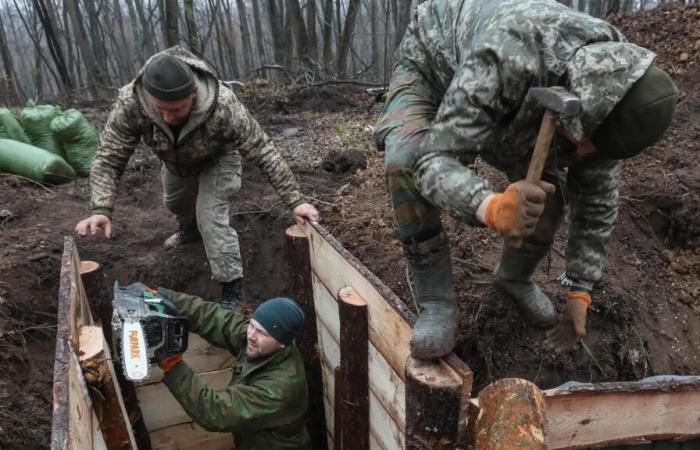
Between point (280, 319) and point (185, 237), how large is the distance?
5.55ft

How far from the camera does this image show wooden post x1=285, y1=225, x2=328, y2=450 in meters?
3.31

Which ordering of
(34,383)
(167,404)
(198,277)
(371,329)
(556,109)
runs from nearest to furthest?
(556,109)
(371,329)
(34,383)
(167,404)
(198,277)

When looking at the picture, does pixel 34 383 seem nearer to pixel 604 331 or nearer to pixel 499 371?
pixel 499 371

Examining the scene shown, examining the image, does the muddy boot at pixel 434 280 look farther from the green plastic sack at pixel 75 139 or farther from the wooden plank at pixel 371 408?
the green plastic sack at pixel 75 139

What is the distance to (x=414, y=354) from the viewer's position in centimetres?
184

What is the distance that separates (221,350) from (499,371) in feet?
5.87

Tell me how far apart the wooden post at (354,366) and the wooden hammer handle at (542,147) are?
107cm

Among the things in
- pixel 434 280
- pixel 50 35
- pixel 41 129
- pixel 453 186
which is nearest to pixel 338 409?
pixel 434 280

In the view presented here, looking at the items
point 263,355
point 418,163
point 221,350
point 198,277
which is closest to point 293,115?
point 198,277

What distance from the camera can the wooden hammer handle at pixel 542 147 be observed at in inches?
59.7

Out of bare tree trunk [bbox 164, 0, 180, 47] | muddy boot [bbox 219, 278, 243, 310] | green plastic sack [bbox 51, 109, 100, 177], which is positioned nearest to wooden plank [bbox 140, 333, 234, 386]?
muddy boot [bbox 219, 278, 243, 310]

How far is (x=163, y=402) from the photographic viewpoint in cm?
349

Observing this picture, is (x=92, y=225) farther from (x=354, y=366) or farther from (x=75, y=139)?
(x=75, y=139)

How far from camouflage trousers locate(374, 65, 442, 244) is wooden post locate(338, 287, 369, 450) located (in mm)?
562
